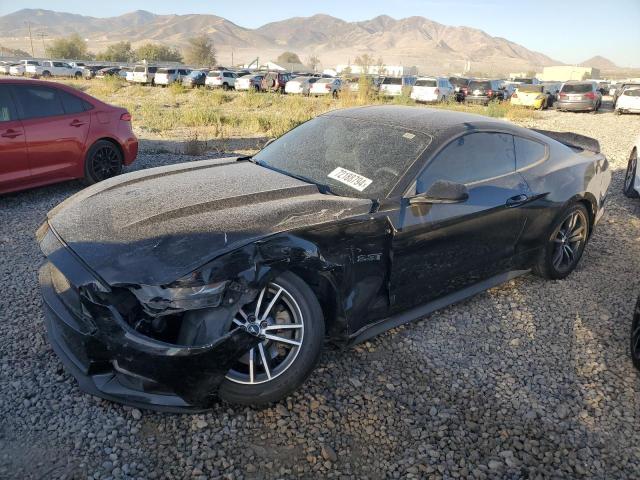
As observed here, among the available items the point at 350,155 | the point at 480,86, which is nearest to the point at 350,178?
the point at 350,155

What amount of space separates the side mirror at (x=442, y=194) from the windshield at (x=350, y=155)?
0.65ft

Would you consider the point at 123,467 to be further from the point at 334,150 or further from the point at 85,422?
the point at 334,150

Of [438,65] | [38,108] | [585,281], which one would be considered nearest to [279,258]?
A: [585,281]

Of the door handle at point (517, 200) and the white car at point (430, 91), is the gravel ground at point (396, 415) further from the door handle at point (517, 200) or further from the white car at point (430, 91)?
the white car at point (430, 91)

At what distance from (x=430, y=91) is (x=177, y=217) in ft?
77.3

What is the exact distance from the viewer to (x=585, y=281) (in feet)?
15.0

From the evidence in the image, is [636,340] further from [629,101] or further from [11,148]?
[629,101]

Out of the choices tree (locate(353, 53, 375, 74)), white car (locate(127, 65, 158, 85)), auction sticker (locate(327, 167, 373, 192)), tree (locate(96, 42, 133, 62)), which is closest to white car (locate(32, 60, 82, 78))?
white car (locate(127, 65, 158, 85))

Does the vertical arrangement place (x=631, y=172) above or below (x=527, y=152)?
below

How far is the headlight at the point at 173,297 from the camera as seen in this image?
7.60 ft

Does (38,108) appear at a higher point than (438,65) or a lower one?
lower

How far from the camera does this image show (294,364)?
265cm

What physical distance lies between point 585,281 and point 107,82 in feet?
101

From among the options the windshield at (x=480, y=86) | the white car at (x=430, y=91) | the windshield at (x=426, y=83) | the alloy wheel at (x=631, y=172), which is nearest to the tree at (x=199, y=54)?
the windshield at (x=480, y=86)
